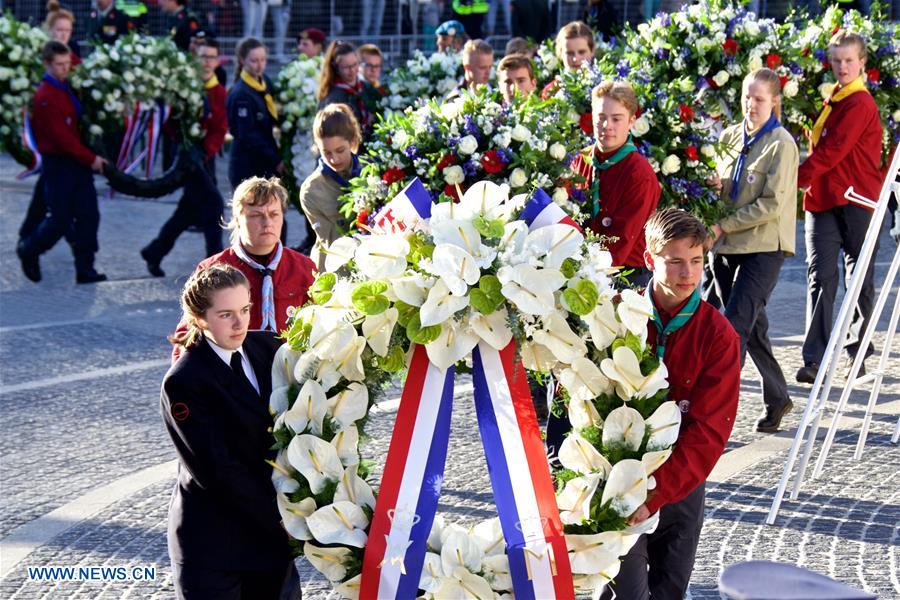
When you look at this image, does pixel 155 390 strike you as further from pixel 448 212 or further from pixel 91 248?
pixel 448 212

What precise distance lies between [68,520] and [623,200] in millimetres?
3300

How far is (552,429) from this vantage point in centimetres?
629

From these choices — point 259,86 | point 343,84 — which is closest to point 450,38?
point 259,86

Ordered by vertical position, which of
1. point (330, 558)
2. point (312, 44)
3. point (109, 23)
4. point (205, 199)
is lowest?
point (330, 558)

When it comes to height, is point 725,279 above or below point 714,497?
above

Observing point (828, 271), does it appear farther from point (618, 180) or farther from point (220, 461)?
point (220, 461)

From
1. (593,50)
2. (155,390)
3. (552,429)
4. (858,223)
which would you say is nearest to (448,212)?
(552,429)

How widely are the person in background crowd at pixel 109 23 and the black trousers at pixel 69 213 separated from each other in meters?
7.41

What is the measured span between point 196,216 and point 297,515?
885 cm

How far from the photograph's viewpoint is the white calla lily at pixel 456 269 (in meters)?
4.02

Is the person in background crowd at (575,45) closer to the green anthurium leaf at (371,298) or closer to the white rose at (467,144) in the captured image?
the white rose at (467,144)

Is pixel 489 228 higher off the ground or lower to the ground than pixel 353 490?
higher

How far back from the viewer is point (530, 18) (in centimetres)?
1952

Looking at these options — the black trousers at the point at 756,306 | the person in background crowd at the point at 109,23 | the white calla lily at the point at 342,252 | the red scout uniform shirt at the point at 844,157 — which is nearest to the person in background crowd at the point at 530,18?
the person in background crowd at the point at 109,23
